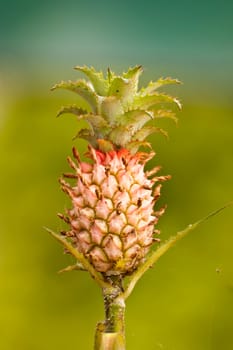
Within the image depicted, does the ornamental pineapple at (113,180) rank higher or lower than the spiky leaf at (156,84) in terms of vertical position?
lower

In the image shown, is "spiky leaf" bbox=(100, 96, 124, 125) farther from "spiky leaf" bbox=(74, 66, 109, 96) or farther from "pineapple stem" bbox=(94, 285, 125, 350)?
"pineapple stem" bbox=(94, 285, 125, 350)

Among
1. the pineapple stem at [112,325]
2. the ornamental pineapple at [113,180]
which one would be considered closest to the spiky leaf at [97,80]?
the ornamental pineapple at [113,180]

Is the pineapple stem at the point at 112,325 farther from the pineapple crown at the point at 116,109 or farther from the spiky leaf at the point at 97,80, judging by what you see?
the spiky leaf at the point at 97,80

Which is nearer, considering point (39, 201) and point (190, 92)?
point (39, 201)

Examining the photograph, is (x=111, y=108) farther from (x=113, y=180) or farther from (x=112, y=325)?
(x=112, y=325)

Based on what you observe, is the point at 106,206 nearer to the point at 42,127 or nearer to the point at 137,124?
the point at 137,124

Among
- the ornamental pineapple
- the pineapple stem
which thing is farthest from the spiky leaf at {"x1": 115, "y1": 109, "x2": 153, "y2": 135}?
the pineapple stem

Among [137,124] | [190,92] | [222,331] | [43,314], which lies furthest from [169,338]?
[137,124]
